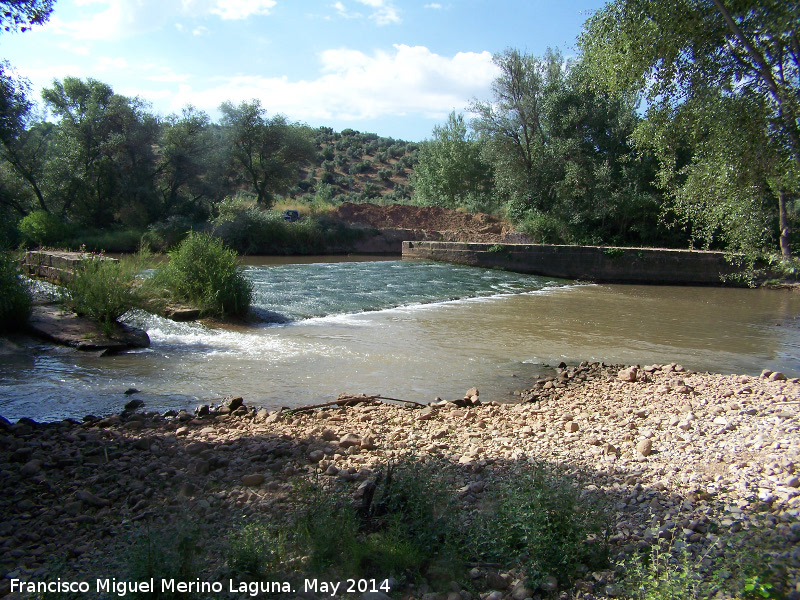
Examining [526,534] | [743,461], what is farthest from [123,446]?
[743,461]

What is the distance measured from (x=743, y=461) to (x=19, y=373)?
352 inches

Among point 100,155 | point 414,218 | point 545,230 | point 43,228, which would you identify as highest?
point 100,155

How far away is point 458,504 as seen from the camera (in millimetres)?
3762

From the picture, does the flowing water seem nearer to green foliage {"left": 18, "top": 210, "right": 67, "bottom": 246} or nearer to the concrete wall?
the concrete wall

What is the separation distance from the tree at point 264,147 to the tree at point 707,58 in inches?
1180

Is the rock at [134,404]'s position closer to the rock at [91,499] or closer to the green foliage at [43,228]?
the rock at [91,499]

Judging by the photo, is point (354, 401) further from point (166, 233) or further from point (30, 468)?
point (166, 233)

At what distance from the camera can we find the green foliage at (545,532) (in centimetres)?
304

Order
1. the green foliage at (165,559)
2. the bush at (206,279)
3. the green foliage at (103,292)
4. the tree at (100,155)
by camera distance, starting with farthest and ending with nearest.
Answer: the tree at (100,155), the bush at (206,279), the green foliage at (103,292), the green foliage at (165,559)

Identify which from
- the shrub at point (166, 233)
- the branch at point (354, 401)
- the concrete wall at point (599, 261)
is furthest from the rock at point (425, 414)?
the shrub at point (166, 233)

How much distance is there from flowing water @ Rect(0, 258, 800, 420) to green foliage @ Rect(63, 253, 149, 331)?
727 millimetres

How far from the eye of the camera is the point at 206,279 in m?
12.4

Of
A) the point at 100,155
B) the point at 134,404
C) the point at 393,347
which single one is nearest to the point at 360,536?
the point at 134,404

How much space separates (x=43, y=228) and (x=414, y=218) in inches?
797
